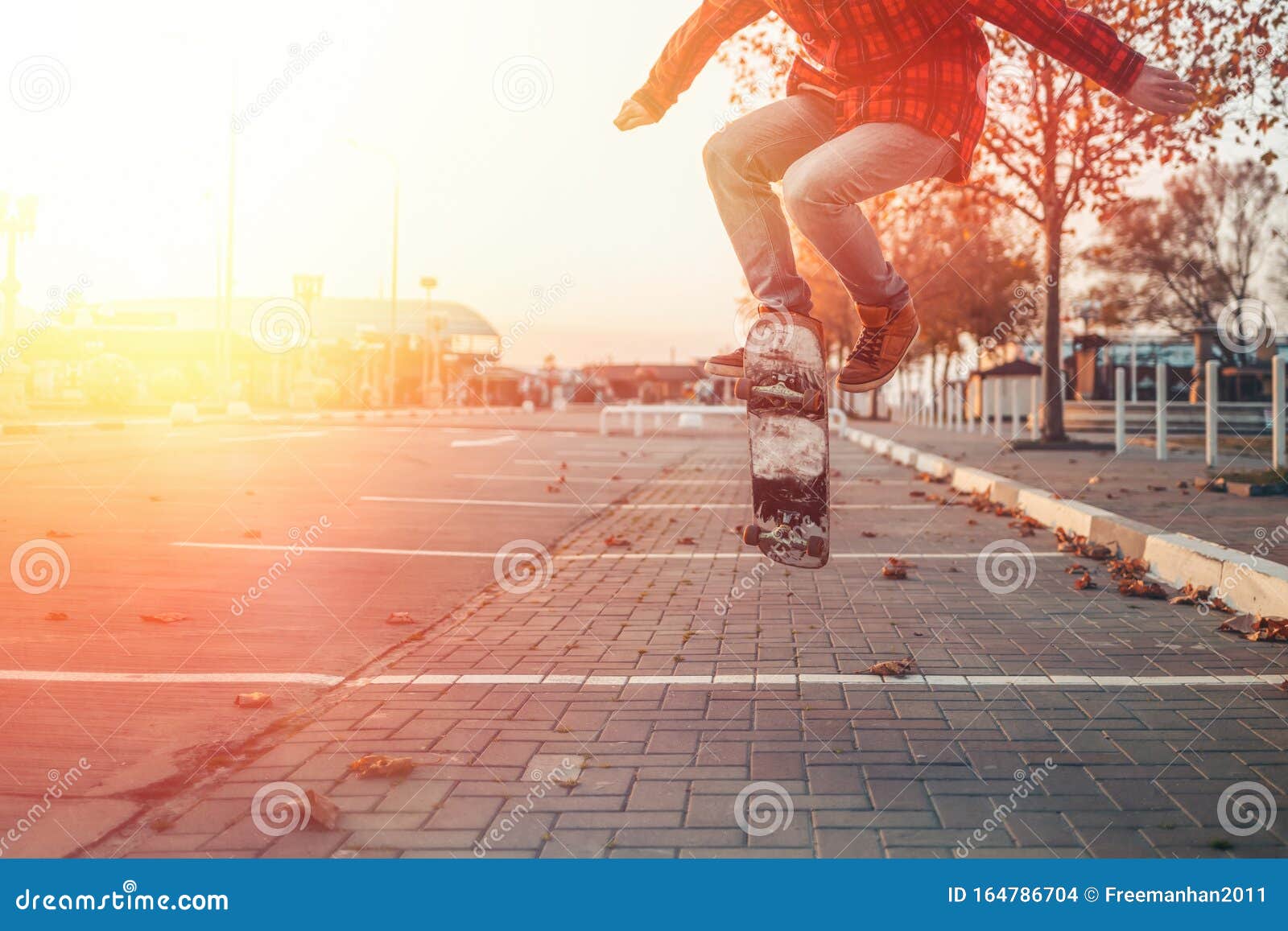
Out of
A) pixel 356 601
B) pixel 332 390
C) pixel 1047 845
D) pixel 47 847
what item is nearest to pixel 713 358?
pixel 1047 845

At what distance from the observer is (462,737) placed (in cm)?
386

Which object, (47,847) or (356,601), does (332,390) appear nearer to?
(356,601)

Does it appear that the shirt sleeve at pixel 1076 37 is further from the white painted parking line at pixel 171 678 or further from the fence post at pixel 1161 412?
the fence post at pixel 1161 412

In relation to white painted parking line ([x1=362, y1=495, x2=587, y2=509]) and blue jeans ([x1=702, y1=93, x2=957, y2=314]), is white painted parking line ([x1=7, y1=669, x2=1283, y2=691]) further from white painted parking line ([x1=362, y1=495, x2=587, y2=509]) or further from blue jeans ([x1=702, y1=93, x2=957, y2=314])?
white painted parking line ([x1=362, y1=495, x2=587, y2=509])

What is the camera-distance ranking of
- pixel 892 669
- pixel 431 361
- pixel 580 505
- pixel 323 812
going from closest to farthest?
pixel 323 812
pixel 892 669
pixel 580 505
pixel 431 361

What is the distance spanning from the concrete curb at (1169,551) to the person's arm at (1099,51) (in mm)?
3591

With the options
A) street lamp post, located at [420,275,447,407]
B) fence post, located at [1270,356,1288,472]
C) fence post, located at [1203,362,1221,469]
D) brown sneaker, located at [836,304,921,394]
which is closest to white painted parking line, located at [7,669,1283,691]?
brown sneaker, located at [836,304,921,394]

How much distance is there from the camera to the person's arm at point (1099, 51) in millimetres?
3121

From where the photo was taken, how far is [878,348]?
13.0 ft

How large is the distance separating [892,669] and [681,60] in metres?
2.64

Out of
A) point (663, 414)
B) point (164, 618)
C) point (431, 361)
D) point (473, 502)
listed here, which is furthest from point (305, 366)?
point (164, 618)

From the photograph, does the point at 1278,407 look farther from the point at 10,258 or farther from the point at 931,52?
the point at 10,258

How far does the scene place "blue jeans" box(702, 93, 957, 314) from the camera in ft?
10.8

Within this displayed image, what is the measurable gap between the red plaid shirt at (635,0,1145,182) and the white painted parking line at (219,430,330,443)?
21.5 meters
